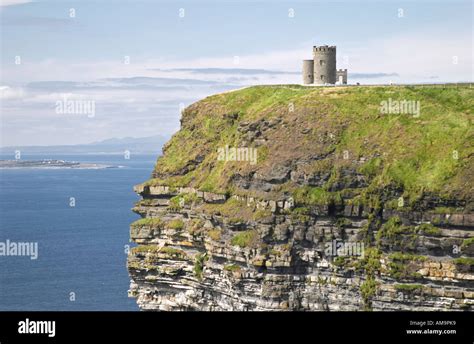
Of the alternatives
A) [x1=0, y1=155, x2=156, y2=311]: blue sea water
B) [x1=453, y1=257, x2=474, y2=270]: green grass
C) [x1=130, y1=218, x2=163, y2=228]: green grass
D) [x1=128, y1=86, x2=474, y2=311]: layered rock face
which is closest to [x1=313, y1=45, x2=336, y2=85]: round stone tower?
[x1=128, y1=86, x2=474, y2=311]: layered rock face

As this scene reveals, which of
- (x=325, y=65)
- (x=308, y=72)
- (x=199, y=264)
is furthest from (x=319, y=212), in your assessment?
(x=308, y=72)

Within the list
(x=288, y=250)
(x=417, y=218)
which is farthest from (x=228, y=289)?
(x=417, y=218)

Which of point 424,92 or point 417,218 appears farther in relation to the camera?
point 424,92

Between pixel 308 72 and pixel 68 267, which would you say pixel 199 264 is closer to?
pixel 308 72

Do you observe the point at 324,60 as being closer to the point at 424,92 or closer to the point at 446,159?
the point at 424,92

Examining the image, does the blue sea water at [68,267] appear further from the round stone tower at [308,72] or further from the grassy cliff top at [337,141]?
the round stone tower at [308,72]
